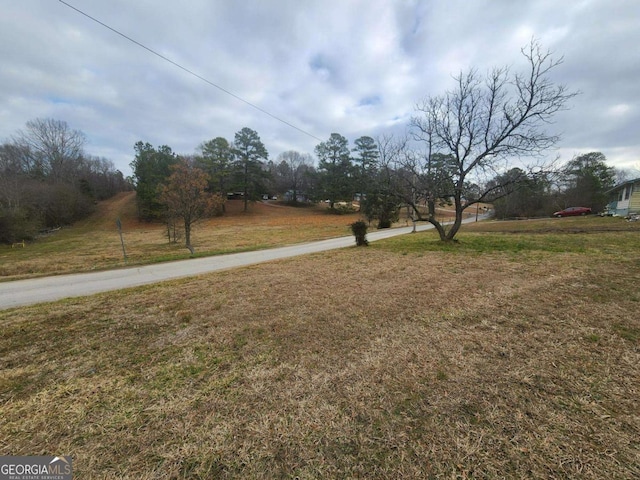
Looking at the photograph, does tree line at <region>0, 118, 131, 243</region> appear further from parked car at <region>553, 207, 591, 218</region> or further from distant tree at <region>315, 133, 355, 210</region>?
parked car at <region>553, 207, 591, 218</region>

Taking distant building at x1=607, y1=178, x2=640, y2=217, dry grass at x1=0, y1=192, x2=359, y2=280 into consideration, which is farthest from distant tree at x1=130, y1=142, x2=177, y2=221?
distant building at x1=607, y1=178, x2=640, y2=217

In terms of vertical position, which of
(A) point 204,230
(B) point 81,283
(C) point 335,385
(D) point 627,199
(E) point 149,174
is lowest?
(B) point 81,283

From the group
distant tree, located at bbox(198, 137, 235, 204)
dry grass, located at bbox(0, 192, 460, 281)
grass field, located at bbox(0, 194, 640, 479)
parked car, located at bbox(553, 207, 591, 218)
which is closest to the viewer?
grass field, located at bbox(0, 194, 640, 479)

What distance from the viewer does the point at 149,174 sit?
3578 centimetres

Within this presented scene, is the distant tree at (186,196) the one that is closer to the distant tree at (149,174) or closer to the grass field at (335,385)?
the grass field at (335,385)

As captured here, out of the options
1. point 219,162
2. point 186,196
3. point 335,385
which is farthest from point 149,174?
point 335,385

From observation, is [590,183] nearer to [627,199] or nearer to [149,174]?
[627,199]

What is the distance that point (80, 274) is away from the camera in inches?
341

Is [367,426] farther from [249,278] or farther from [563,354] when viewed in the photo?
[249,278]

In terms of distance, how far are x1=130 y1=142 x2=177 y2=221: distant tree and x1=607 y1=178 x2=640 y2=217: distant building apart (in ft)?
166

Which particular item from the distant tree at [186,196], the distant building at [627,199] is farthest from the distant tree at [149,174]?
the distant building at [627,199]

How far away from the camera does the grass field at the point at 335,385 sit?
156 centimetres

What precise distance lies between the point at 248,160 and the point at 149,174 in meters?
14.8

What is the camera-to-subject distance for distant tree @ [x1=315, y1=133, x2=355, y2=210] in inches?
1713
